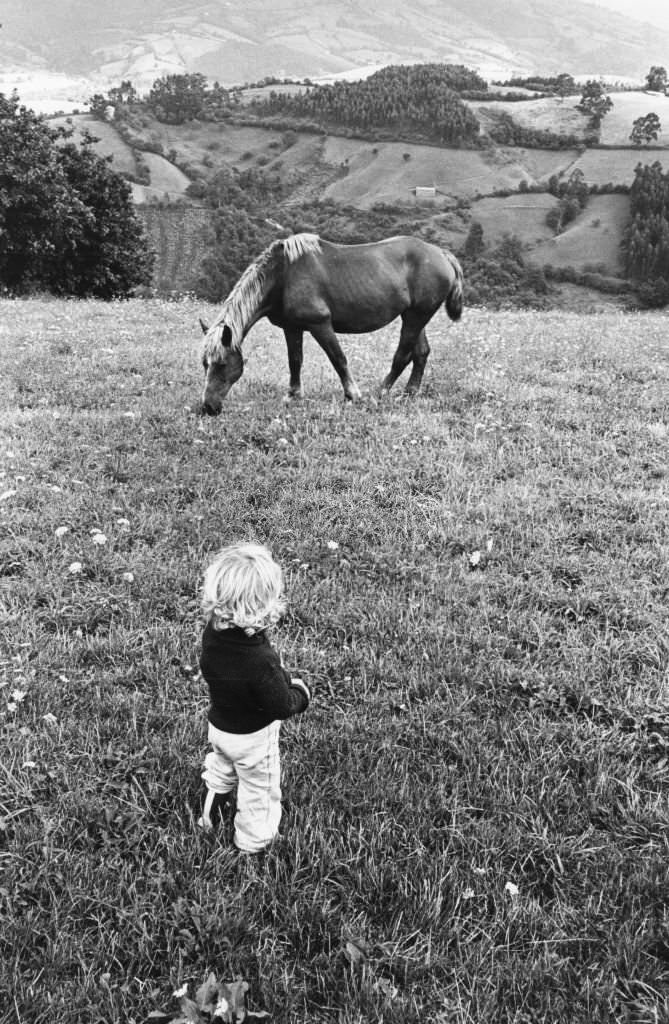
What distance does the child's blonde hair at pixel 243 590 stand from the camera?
312 cm

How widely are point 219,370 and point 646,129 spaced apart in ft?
589

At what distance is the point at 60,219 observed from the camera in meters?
30.8

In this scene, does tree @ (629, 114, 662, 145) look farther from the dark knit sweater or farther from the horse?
the dark knit sweater

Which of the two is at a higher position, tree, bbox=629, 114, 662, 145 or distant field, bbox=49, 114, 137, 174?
tree, bbox=629, 114, 662, 145

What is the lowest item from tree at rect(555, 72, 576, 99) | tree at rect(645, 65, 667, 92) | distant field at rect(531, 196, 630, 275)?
distant field at rect(531, 196, 630, 275)

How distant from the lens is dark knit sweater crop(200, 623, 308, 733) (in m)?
3.22

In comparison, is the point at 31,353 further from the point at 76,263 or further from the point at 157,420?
the point at 76,263

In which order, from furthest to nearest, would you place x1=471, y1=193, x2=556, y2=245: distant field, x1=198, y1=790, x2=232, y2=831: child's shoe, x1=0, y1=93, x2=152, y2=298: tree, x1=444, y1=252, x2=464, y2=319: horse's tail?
A: 1. x1=471, y1=193, x2=556, y2=245: distant field
2. x1=0, y1=93, x2=152, y2=298: tree
3. x1=444, y1=252, x2=464, y2=319: horse's tail
4. x1=198, y1=790, x2=232, y2=831: child's shoe

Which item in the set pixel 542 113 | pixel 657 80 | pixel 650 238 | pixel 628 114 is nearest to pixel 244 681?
pixel 650 238

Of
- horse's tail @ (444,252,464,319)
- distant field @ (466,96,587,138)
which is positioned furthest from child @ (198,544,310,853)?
distant field @ (466,96,587,138)

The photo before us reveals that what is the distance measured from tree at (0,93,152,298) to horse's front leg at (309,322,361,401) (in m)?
25.5

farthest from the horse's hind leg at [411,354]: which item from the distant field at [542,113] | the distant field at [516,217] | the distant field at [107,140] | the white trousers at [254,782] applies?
the distant field at [542,113]

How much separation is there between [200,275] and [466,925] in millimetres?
111782

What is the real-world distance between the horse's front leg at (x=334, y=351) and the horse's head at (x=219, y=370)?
1482mm
